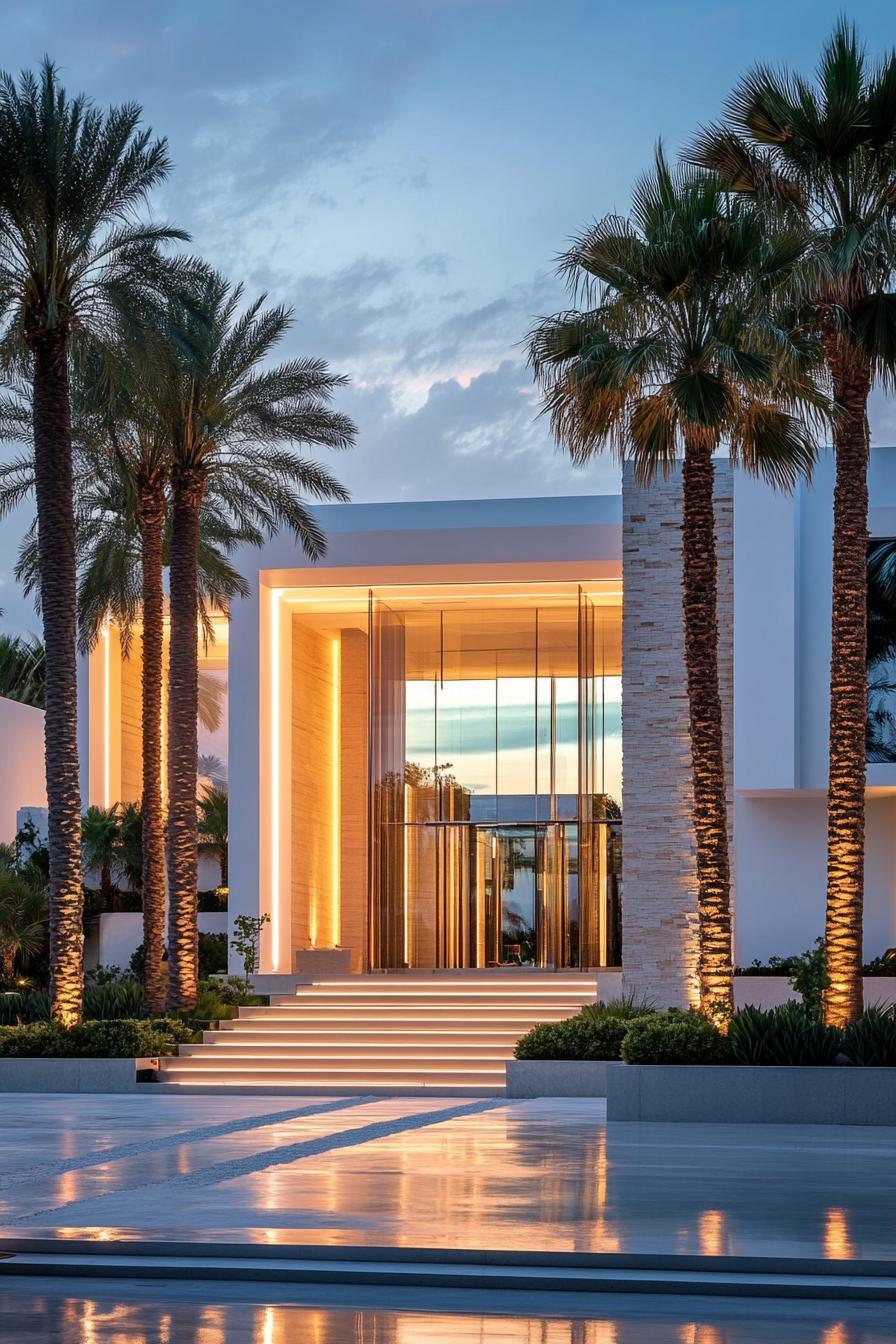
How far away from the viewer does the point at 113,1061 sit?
976 inches

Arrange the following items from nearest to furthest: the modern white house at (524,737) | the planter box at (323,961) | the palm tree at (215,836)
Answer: the modern white house at (524,737) < the planter box at (323,961) < the palm tree at (215,836)

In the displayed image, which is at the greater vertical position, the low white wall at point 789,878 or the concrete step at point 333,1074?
the low white wall at point 789,878

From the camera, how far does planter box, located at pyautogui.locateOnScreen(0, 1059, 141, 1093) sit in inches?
973

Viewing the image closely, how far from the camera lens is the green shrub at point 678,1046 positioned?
19.6 metres

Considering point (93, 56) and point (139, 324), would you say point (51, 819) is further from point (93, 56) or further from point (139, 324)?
point (93, 56)

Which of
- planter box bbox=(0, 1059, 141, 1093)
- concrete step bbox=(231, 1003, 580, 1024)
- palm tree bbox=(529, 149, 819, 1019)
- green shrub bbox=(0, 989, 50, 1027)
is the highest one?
palm tree bbox=(529, 149, 819, 1019)

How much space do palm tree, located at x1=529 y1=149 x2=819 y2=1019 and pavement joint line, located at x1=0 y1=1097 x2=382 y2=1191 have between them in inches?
192

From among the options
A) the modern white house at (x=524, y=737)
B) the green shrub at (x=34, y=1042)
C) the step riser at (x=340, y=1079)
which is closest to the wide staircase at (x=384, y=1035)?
the step riser at (x=340, y=1079)

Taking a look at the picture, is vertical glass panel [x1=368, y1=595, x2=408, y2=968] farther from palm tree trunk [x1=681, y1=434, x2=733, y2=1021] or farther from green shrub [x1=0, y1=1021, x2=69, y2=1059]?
palm tree trunk [x1=681, y1=434, x2=733, y2=1021]

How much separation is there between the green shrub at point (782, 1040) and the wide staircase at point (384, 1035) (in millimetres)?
5841

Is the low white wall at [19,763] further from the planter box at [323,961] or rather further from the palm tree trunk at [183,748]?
the palm tree trunk at [183,748]

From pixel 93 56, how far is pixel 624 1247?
19.8 m

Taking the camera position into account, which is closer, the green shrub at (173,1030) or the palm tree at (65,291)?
the palm tree at (65,291)

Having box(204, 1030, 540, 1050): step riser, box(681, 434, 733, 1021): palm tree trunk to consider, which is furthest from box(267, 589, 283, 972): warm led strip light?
box(681, 434, 733, 1021): palm tree trunk
